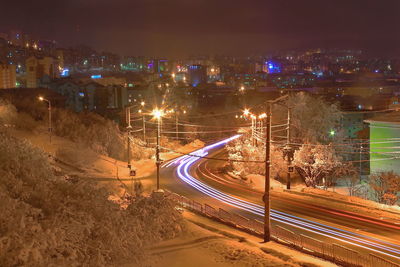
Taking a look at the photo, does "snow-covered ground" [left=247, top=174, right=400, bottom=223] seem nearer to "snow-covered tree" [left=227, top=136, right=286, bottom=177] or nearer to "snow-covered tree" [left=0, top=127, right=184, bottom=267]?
"snow-covered tree" [left=227, top=136, right=286, bottom=177]

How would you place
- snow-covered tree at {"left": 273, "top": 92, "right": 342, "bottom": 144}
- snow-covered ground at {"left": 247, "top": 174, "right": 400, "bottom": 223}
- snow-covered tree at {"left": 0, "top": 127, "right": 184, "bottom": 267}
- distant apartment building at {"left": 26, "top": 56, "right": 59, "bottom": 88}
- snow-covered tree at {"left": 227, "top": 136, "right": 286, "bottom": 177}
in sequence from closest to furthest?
snow-covered tree at {"left": 0, "top": 127, "right": 184, "bottom": 267} → snow-covered ground at {"left": 247, "top": 174, "right": 400, "bottom": 223} → snow-covered tree at {"left": 227, "top": 136, "right": 286, "bottom": 177} → snow-covered tree at {"left": 273, "top": 92, "right": 342, "bottom": 144} → distant apartment building at {"left": 26, "top": 56, "right": 59, "bottom": 88}

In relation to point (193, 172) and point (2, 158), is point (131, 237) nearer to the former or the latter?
point (2, 158)

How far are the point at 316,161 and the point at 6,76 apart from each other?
44062 millimetres

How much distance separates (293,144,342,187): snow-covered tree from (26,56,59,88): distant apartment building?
4718 centimetres

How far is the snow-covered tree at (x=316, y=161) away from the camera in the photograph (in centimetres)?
2822

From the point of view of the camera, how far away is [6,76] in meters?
55.1

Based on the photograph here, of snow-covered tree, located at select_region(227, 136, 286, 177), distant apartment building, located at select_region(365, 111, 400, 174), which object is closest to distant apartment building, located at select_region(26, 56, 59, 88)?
snow-covered tree, located at select_region(227, 136, 286, 177)

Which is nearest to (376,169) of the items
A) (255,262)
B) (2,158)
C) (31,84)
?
(255,262)

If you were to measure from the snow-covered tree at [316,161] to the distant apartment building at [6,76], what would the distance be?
134ft

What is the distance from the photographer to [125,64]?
143 meters

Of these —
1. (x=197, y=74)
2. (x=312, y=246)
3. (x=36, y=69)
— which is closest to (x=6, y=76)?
(x=36, y=69)

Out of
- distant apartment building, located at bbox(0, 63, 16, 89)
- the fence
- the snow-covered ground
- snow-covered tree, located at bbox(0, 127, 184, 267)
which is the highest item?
distant apartment building, located at bbox(0, 63, 16, 89)

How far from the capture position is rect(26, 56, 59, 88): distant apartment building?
66.2m

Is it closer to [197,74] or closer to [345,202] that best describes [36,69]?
[197,74]
